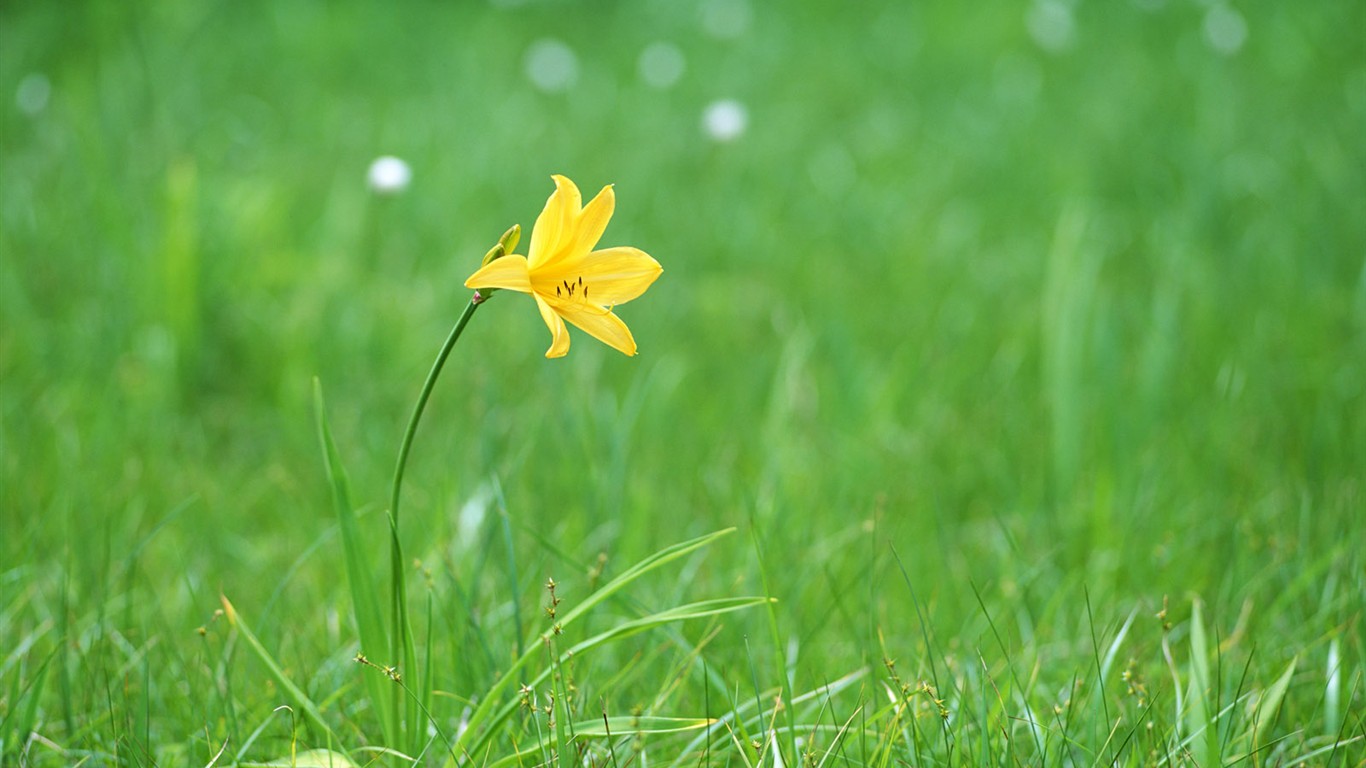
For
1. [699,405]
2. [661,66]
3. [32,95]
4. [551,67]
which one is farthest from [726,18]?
[699,405]

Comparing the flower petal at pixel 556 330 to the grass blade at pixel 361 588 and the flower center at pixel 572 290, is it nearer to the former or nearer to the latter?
the flower center at pixel 572 290

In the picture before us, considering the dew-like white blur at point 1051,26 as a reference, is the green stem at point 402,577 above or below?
below

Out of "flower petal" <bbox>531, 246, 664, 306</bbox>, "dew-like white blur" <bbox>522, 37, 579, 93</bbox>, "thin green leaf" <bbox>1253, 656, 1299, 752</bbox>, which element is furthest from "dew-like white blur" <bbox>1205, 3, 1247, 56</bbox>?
"flower petal" <bbox>531, 246, 664, 306</bbox>

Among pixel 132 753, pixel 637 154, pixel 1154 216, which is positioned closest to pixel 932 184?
pixel 1154 216

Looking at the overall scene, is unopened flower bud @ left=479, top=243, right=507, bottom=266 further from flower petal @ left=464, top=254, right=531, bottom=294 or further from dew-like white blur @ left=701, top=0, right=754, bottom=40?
dew-like white blur @ left=701, top=0, right=754, bottom=40

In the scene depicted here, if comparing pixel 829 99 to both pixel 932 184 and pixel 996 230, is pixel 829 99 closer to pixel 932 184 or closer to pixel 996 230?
pixel 932 184

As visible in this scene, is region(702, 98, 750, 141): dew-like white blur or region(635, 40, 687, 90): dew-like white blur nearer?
region(702, 98, 750, 141): dew-like white blur

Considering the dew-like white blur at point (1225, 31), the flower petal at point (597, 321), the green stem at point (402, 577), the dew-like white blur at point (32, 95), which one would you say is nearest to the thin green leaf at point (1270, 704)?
the flower petal at point (597, 321)
